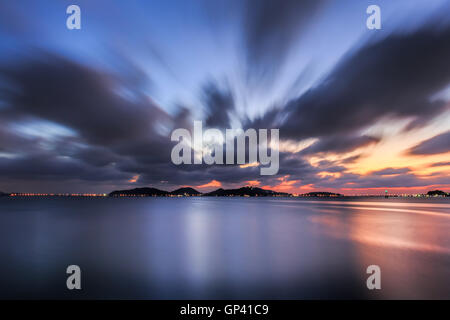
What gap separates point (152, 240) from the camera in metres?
16.8

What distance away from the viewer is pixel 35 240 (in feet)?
55.5

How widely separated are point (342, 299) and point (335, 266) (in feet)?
10.6

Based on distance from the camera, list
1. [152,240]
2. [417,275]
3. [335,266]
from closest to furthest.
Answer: [417,275]
[335,266]
[152,240]

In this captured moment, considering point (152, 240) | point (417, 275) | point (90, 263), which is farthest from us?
point (152, 240)
